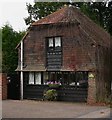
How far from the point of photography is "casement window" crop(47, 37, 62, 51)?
2489 centimetres

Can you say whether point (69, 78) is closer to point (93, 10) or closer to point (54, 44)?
point (54, 44)

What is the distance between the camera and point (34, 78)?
84.7 feet

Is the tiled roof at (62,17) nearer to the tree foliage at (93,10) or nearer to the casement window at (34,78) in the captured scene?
the casement window at (34,78)

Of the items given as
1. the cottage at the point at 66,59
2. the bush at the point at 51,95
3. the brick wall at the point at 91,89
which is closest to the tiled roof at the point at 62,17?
the cottage at the point at 66,59

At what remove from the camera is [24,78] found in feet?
86.0

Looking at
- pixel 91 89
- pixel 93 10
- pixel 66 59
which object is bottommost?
pixel 91 89

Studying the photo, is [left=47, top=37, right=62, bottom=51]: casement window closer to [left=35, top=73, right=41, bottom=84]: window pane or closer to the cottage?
the cottage

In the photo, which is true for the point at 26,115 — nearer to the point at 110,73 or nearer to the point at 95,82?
the point at 95,82

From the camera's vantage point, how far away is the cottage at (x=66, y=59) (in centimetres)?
Answer: 2331

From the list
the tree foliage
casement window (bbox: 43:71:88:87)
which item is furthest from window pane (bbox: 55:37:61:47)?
the tree foliage

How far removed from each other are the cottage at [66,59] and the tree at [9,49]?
4.30 metres

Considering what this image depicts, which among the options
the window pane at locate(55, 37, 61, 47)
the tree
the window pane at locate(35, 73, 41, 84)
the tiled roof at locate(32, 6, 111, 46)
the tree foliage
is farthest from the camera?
the tree foliage

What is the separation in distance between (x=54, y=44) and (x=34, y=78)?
298 centimetres

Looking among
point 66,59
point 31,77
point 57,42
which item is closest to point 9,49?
point 31,77
